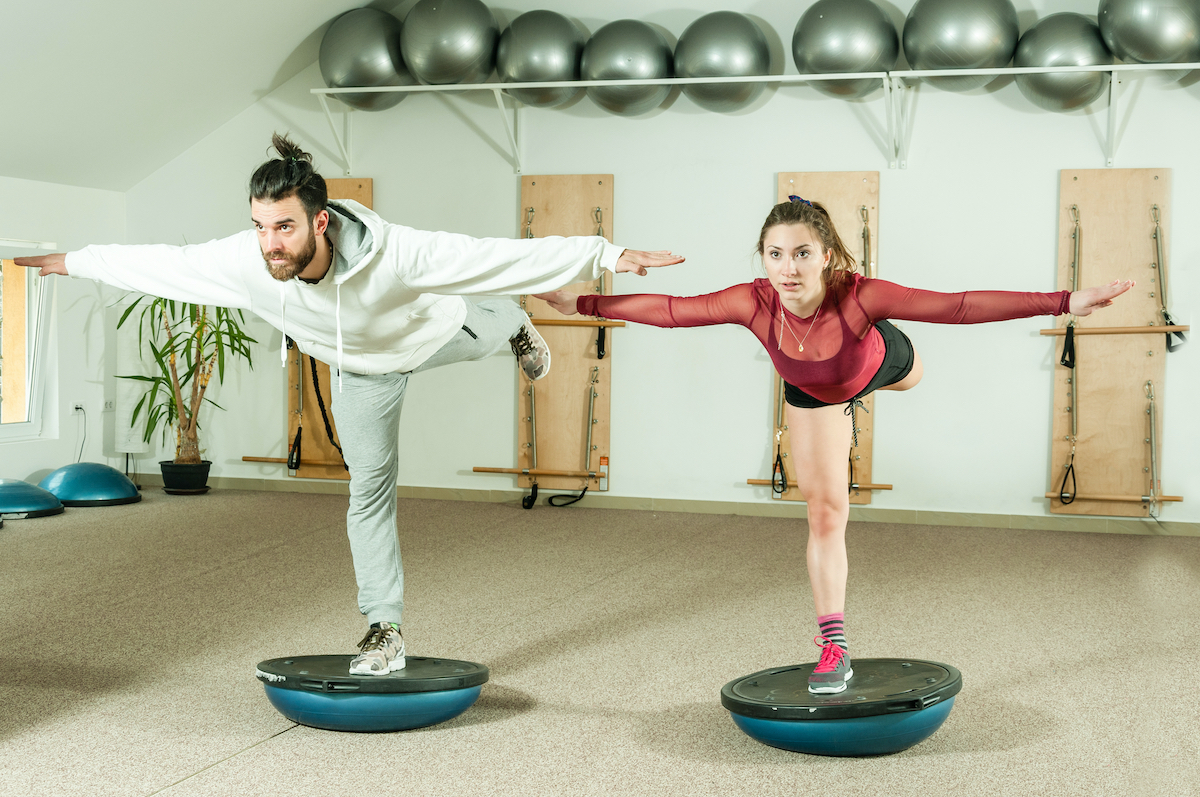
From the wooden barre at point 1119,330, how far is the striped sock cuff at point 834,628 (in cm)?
333

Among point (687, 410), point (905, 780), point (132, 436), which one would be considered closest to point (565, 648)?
point (905, 780)

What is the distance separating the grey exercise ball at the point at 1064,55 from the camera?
472 centimetres

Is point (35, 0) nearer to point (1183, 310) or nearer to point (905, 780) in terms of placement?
point (905, 780)

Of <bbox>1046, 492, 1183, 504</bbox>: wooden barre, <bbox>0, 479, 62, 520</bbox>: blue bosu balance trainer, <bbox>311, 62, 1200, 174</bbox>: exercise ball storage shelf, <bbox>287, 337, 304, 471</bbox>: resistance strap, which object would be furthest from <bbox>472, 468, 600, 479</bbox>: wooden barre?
<bbox>1046, 492, 1183, 504</bbox>: wooden barre

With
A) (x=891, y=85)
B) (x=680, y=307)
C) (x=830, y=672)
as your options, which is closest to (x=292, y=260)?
(x=680, y=307)

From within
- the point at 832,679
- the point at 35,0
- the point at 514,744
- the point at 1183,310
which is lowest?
the point at 514,744

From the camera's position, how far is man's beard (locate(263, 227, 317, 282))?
90.8 inches

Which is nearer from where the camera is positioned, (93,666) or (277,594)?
(93,666)

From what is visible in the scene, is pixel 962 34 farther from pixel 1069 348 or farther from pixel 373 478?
pixel 373 478

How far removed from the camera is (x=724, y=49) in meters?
5.01

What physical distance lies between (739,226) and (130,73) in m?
3.34

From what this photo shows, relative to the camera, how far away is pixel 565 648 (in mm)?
3195

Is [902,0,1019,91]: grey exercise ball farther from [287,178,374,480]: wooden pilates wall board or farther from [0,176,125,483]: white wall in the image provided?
[0,176,125,483]: white wall

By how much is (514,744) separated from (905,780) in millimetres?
911
